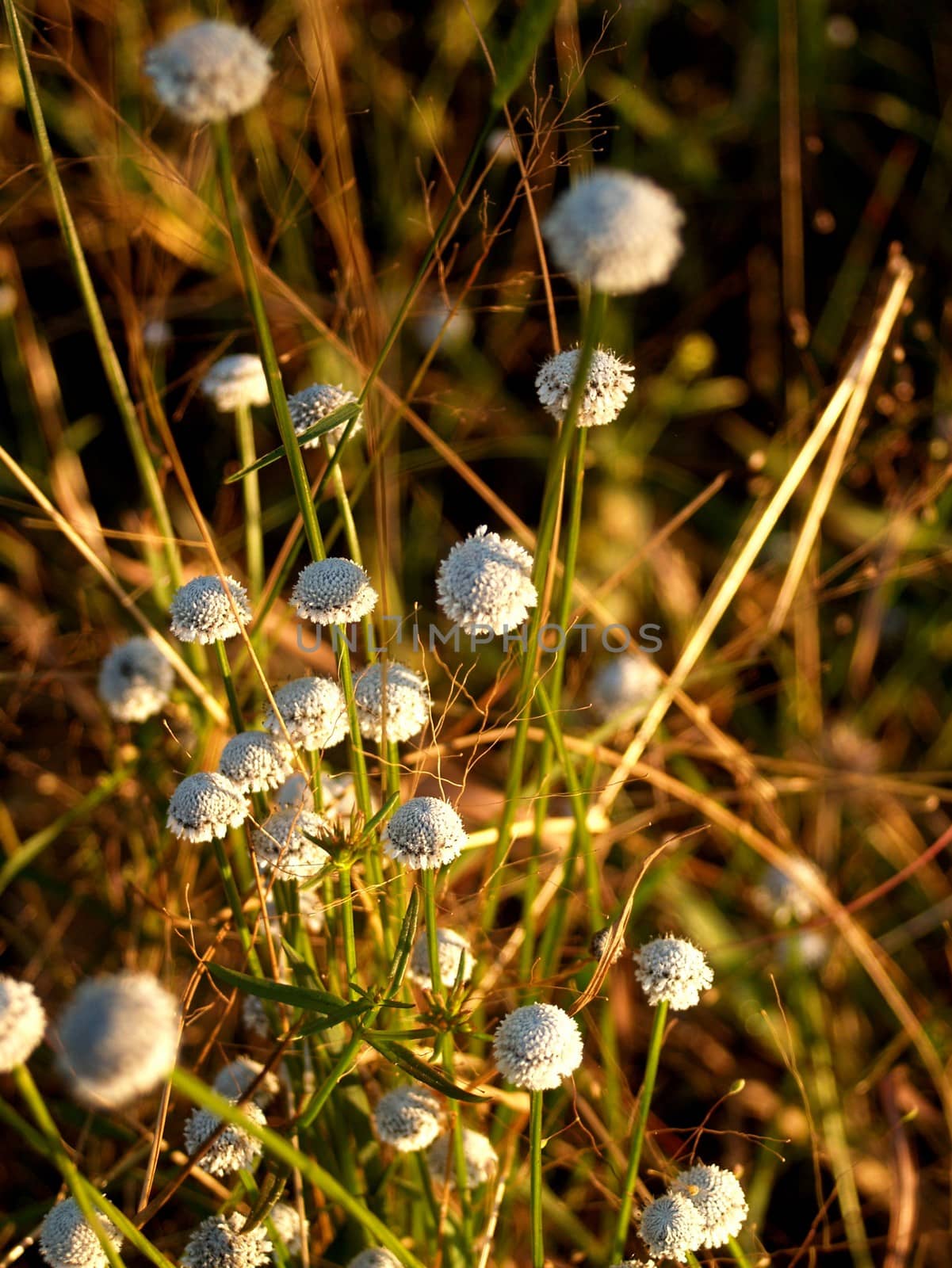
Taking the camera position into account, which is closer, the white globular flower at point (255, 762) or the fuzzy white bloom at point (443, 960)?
the white globular flower at point (255, 762)

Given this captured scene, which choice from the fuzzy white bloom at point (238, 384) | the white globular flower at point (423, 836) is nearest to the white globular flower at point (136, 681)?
the fuzzy white bloom at point (238, 384)

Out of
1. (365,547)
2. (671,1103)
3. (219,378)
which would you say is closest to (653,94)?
(365,547)

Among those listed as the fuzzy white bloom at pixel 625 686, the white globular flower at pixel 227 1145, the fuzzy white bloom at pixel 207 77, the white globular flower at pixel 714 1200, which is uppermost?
the fuzzy white bloom at pixel 207 77

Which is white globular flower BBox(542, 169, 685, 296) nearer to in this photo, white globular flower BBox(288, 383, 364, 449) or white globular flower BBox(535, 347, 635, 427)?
white globular flower BBox(535, 347, 635, 427)

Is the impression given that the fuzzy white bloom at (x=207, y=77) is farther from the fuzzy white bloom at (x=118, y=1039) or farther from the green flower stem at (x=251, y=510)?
the green flower stem at (x=251, y=510)

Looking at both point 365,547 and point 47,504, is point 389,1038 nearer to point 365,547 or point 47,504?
point 47,504

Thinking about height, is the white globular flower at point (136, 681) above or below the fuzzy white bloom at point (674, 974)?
below
